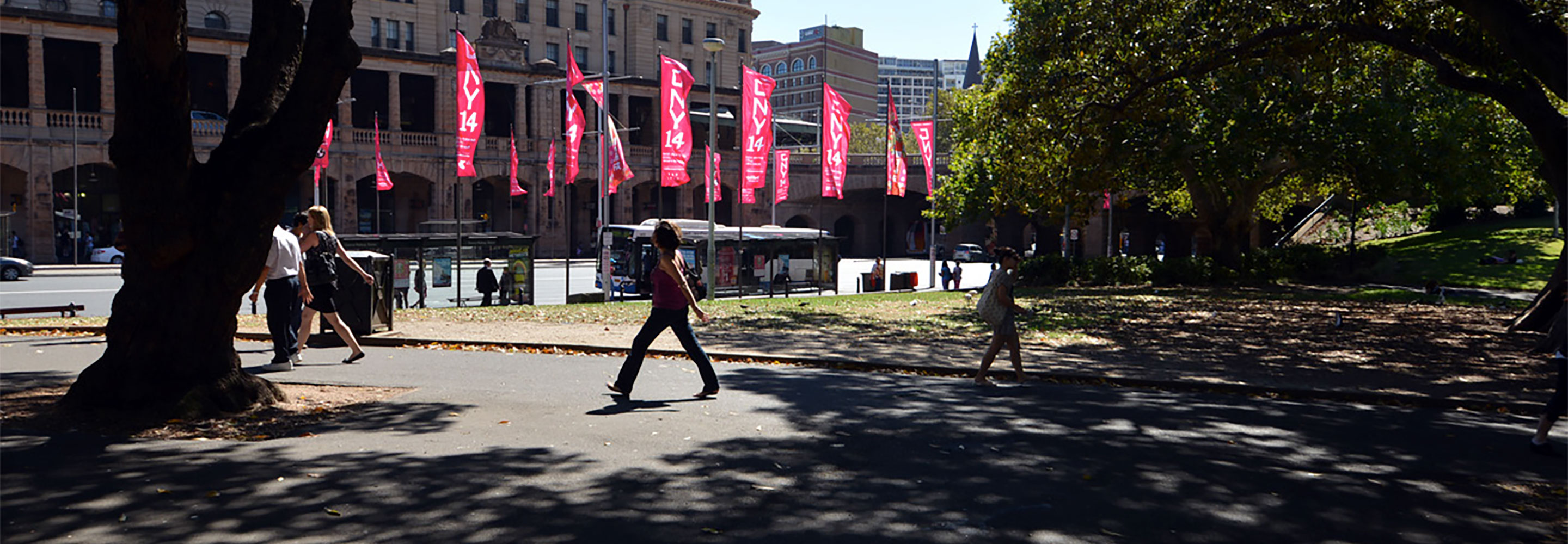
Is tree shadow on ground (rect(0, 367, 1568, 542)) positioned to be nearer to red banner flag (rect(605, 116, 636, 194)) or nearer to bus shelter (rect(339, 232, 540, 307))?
bus shelter (rect(339, 232, 540, 307))

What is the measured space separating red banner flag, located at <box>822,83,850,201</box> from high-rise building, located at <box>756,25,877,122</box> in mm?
101332

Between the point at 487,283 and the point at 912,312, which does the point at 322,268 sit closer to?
the point at 912,312

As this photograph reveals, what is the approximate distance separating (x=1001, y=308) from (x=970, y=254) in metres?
65.7

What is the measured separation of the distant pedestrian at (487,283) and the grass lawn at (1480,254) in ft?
87.2

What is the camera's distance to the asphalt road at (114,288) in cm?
2589

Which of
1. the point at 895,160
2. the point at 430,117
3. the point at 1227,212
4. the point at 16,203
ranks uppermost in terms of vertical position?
the point at 430,117

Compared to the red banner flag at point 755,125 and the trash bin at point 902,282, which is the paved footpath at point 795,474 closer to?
the red banner flag at point 755,125

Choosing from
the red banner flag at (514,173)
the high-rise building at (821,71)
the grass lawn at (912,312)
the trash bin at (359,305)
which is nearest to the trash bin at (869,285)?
the grass lawn at (912,312)

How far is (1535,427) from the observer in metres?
9.00

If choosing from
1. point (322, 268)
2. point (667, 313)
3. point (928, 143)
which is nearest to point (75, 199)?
point (928, 143)

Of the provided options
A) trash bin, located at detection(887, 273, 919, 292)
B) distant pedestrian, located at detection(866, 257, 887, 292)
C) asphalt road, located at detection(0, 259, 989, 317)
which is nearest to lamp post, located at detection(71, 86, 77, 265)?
asphalt road, located at detection(0, 259, 989, 317)

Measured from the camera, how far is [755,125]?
3041 cm

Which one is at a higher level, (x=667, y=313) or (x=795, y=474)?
(x=667, y=313)

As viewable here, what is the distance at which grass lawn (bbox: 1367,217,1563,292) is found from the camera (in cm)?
3212
